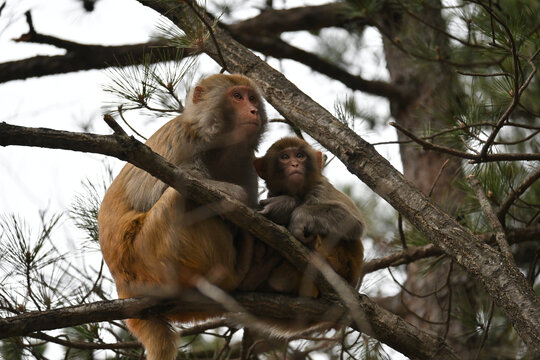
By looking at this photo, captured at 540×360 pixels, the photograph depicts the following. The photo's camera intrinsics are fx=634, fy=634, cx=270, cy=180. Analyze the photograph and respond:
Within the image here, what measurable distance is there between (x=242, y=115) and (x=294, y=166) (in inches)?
23.7

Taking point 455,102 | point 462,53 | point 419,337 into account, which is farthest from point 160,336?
point 462,53

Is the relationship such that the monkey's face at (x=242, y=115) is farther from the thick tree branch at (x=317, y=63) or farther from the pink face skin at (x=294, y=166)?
the thick tree branch at (x=317, y=63)

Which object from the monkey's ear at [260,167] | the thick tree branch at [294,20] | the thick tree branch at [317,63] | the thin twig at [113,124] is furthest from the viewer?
the thick tree branch at [294,20]

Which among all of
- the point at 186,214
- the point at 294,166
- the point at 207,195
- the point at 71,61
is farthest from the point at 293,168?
the point at 71,61

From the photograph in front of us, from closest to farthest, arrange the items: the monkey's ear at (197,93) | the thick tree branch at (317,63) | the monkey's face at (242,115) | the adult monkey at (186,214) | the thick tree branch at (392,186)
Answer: the thick tree branch at (392,186) → the adult monkey at (186,214) → the monkey's face at (242,115) → the monkey's ear at (197,93) → the thick tree branch at (317,63)

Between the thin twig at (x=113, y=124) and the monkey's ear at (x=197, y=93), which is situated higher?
the monkey's ear at (x=197, y=93)

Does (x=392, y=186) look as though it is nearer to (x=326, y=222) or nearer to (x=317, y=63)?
(x=326, y=222)

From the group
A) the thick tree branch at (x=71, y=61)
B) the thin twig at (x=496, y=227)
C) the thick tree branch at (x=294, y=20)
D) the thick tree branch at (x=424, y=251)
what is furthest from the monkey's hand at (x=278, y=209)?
the thick tree branch at (x=294, y=20)

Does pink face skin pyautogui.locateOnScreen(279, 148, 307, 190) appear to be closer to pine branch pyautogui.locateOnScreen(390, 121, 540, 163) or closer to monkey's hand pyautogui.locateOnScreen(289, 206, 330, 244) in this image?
monkey's hand pyautogui.locateOnScreen(289, 206, 330, 244)

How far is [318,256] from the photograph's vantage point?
4504 millimetres

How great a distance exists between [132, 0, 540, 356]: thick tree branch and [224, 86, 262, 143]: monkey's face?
26 cm

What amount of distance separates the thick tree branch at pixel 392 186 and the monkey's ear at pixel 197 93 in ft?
1.71

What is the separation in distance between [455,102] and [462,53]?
6.62 ft

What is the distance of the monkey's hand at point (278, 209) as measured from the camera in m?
4.87
